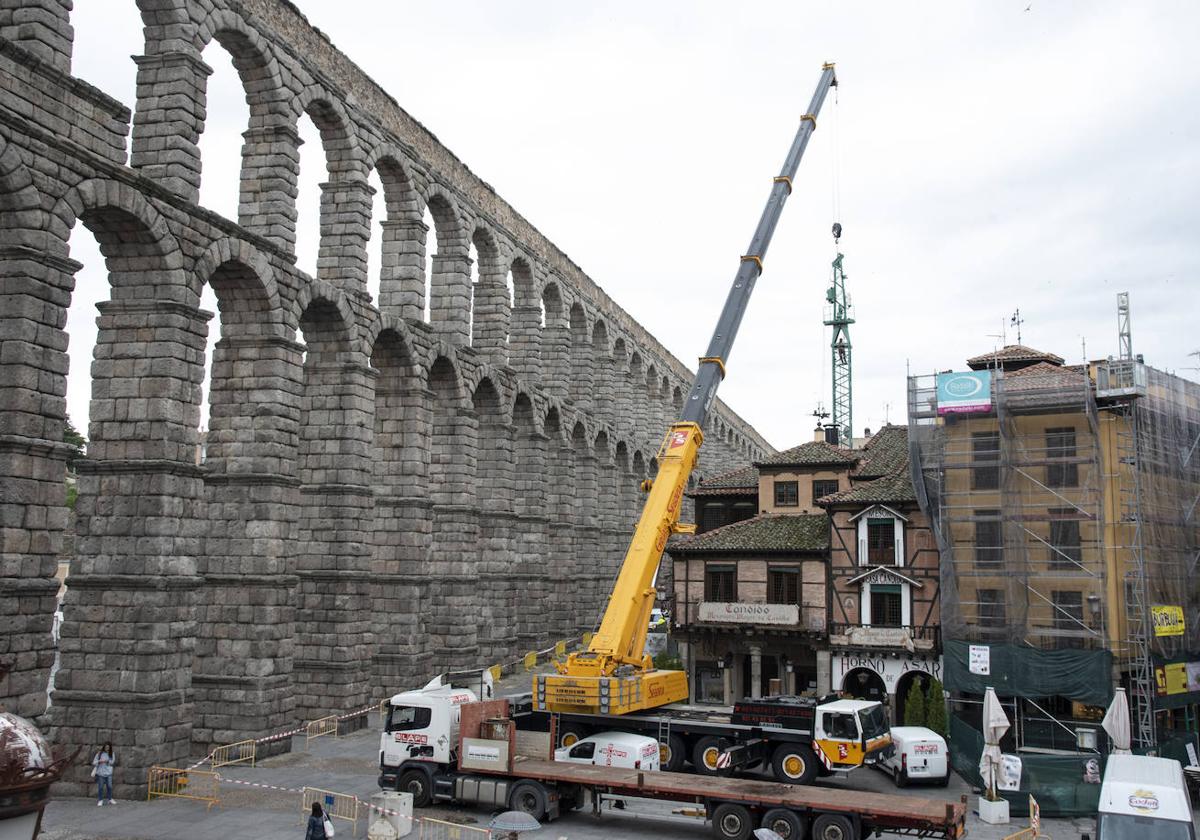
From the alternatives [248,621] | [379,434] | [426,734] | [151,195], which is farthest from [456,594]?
[151,195]

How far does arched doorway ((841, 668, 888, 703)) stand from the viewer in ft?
112

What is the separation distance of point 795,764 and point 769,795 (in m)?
4.33

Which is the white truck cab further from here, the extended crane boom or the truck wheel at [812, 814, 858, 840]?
the truck wheel at [812, 814, 858, 840]

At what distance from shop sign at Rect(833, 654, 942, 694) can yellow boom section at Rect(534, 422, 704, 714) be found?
943cm

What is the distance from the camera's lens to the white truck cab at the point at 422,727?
2295cm

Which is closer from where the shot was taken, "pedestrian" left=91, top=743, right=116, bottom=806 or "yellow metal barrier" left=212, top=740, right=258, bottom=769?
"pedestrian" left=91, top=743, right=116, bottom=806

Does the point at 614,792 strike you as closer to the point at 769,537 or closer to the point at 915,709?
the point at 915,709

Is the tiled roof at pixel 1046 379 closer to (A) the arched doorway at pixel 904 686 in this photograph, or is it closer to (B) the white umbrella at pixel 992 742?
(B) the white umbrella at pixel 992 742

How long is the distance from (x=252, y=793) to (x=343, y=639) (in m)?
8.65

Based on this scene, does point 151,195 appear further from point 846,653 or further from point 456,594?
point 846,653

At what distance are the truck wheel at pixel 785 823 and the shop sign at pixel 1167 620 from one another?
44.0 ft

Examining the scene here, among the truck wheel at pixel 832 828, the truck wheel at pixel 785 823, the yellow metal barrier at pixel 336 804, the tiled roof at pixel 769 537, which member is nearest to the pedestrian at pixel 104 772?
the yellow metal barrier at pixel 336 804

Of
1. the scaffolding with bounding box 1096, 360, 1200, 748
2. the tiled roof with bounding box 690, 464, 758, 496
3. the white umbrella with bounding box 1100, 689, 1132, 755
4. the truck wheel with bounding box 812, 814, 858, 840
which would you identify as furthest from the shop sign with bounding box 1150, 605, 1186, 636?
the tiled roof with bounding box 690, 464, 758, 496

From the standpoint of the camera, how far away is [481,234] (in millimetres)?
43094
